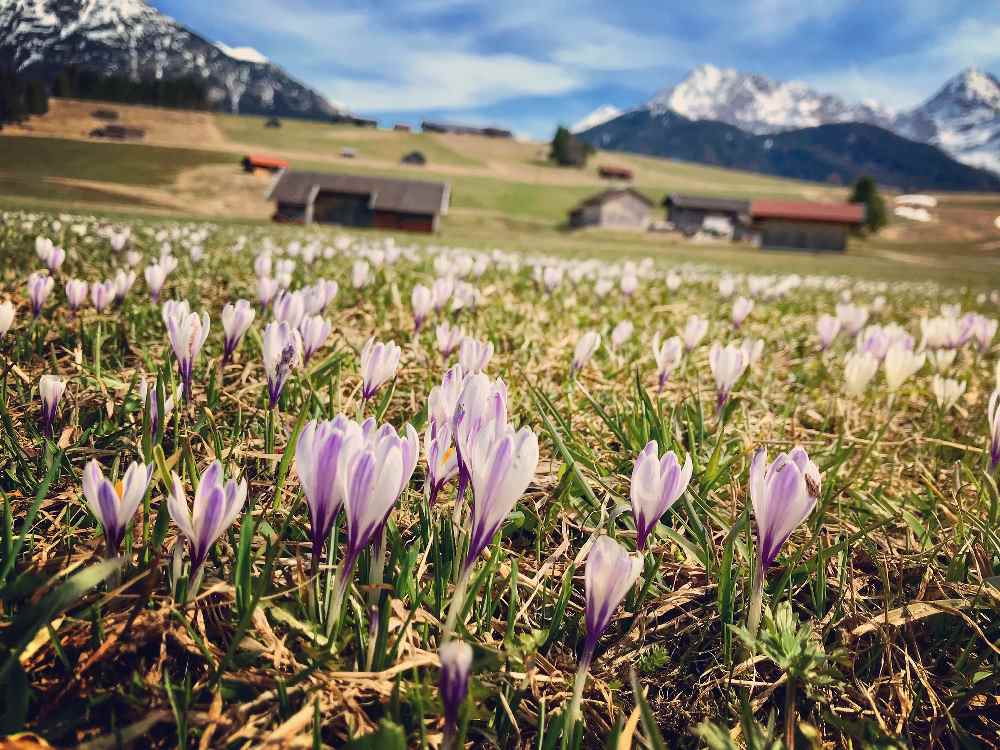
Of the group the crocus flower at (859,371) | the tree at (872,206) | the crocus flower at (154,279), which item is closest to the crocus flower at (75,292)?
the crocus flower at (154,279)

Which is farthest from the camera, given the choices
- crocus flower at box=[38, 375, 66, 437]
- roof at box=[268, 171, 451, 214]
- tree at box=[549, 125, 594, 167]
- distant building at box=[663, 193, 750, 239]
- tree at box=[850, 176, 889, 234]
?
tree at box=[549, 125, 594, 167]

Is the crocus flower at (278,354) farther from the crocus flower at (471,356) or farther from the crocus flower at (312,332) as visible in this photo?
the crocus flower at (471,356)

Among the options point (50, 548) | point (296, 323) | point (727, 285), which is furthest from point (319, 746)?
point (727, 285)

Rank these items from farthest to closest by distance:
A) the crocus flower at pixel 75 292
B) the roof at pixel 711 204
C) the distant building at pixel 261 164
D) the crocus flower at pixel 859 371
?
the roof at pixel 711 204 < the distant building at pixel 261 164 < the crocus flower at pixel 75 292 < the crocus flower at pixel 859 371

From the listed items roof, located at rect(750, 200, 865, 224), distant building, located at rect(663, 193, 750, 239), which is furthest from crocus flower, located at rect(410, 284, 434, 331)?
distant building, located at rect(663, 193, 750, 239)

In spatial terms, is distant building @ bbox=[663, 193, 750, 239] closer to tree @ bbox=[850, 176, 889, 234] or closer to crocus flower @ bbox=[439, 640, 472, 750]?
tree @ bbox=[850, 176, 889, 234]

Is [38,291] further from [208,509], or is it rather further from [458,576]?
[458,576]

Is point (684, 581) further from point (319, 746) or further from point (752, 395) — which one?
point (752, 395)

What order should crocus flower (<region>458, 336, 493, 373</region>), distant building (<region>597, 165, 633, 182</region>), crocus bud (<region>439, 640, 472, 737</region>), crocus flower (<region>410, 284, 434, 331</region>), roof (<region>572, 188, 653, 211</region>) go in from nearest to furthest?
crocus bud (<region>439, 640, 472, 737</region>) → crocus flower (<region>458, 336, 493, 373</region>) → crocus flower (<region>410, 284, 434, 331</region>) → roof (<region>572, 188, 653, 211</region>) → distant building (<region>597, 165, 633, 182</region>)
